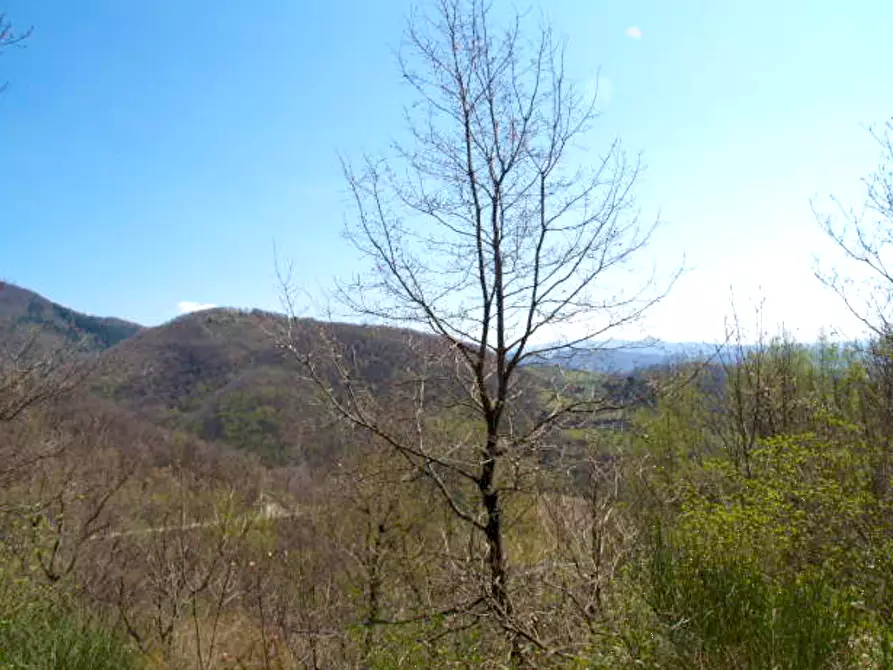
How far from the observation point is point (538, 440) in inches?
207

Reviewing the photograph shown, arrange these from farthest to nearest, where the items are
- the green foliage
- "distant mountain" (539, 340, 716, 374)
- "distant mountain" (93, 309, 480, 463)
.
→ 1. "distant mountain" (93, 309, 480, 463)
2. "distant mountain" (539, 340, 716, 374)
3. the green foliage

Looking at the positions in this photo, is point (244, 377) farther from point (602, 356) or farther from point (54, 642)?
point (602, 356)

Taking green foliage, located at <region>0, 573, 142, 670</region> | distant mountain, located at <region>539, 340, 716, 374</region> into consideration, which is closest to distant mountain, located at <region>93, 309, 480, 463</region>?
distant mountain, located at <region>539, 340, 716, 374</region>

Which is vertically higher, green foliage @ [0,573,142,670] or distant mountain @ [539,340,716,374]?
distant mountain @ [539,340,716,374]

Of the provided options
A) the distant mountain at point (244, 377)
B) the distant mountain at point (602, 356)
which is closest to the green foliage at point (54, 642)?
the distant mountain at point (244, 377)

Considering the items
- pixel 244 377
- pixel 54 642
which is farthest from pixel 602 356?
pixel 244 377

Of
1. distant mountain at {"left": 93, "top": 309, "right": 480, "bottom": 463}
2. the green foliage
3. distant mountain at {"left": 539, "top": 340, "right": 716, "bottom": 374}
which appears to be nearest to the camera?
the green foliage

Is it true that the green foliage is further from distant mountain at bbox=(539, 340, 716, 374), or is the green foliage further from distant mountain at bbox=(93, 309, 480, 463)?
distant mountain at bbox=(539, 340, 716, 374)

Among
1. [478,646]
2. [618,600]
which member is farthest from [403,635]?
[618,600]

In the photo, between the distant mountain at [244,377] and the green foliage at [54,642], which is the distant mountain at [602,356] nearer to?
the distant mountain at [244,377]

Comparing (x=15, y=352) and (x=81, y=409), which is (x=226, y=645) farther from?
(x=81, y=409)

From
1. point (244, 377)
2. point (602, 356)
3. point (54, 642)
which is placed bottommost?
point (54, 642)

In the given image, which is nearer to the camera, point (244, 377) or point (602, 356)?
point (602, 356)

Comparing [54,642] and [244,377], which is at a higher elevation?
[244,377]
